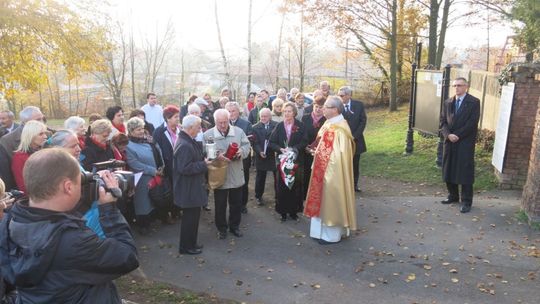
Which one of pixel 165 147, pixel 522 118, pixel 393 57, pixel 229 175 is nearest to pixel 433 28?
pixel 393 57

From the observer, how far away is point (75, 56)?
1161 cm

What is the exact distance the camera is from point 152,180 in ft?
22.6

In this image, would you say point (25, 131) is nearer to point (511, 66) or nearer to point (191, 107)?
point (191, 107)

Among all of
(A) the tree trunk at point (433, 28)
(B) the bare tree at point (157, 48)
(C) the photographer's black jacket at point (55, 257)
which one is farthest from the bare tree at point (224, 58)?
(C) the photographer's black jacket at point (55, 257)

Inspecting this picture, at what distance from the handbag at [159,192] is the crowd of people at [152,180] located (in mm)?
17

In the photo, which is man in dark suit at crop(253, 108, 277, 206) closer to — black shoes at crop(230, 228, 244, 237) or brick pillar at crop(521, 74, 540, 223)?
black shoes at crop(230, 228, 244, 237)

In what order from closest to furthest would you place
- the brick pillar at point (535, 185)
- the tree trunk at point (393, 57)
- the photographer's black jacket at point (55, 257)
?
the photographer's black jacket at point (55, 257)
the brick pillar at point (535, 185)
the tree trunk at point (393, 57)

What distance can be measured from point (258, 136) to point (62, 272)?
610 cm

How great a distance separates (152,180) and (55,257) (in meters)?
4.76

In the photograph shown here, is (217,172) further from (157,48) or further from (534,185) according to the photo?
Result: (157,48)

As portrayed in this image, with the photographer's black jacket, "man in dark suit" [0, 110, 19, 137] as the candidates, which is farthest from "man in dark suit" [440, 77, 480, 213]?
"man in dark suit" [0, 110, 19, 137]

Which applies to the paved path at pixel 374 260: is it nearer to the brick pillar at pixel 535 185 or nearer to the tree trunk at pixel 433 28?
the brick pillar at pixel 535 185

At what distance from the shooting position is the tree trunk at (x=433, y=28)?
64.7 ft

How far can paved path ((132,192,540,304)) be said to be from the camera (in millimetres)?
5000
